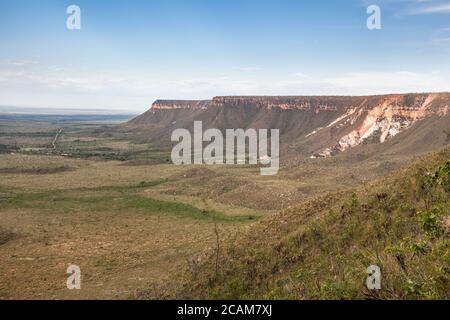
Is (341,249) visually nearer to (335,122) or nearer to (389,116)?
(389,116)

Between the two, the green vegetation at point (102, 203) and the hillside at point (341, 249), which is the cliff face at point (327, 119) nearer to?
the green vegetation at point (102, 203)

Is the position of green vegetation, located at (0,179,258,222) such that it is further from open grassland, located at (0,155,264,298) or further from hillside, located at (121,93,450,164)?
hillside, located at (121,93,450,164)

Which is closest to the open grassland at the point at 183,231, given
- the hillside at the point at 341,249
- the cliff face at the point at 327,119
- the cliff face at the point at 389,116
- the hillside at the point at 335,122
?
the hillside at the point at 341,249
